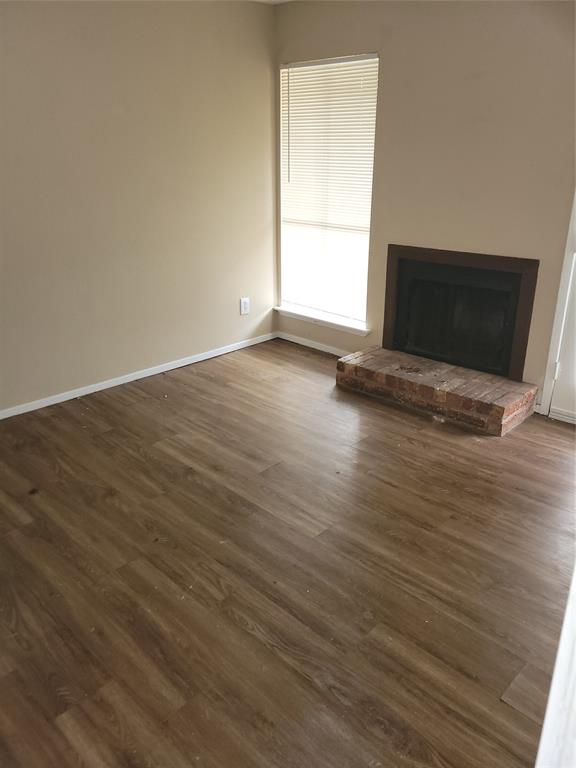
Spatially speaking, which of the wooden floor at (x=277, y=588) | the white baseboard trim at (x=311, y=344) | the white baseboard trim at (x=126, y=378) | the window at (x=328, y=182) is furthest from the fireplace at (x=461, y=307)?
the white baseboard trim at (x=126, y=378)

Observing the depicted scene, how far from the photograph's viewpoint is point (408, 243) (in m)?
3.75

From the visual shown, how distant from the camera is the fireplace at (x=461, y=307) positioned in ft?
11.0

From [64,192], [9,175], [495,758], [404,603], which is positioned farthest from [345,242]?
[495,758]

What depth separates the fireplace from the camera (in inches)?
132

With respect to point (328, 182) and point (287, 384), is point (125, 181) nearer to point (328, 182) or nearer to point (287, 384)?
point (328, 182)

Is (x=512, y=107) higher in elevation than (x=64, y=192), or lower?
higher

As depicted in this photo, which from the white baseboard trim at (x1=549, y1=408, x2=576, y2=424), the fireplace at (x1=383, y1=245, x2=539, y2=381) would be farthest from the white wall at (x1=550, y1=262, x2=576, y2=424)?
the fireplace at (x1=383, y1=245, x2=539, y2=381)

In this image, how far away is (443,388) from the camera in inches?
130

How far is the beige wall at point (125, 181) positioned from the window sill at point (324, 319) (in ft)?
1.44

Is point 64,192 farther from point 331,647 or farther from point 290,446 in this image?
point 331,647

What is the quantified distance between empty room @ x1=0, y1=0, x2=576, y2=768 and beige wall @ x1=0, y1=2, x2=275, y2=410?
0.02 meters

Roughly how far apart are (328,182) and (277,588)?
3000mm

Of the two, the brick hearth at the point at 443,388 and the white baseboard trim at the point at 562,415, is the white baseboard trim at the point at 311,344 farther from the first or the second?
the white baseboard trim at the point at 562,415

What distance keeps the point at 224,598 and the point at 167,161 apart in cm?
279
